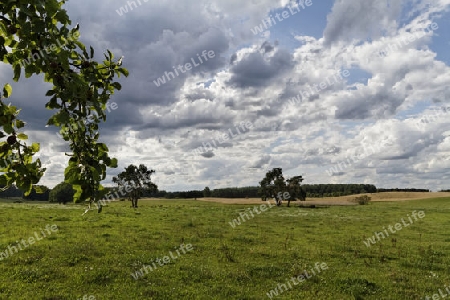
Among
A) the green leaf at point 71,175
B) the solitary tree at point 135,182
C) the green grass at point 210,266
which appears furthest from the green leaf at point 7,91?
the solitary tree at point 135,182

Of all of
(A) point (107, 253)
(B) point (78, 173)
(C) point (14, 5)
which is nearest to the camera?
(C) point (14, 5)

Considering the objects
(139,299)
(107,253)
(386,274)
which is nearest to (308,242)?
(386,274)

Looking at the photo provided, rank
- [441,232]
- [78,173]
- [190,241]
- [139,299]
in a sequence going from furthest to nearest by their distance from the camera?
1. [441,232]
2. [190,241]
3. [139,299]
4. [78,173]

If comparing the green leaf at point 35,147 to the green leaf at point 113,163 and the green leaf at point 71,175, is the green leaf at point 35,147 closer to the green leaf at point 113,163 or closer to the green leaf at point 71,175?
the green leaf at point 71,175

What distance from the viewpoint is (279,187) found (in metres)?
92.9

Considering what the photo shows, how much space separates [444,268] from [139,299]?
16934 millimetres

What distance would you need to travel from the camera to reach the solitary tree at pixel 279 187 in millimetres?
91850

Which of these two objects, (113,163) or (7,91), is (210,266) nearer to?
(113,163)

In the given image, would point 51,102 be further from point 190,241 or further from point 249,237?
point 249,237

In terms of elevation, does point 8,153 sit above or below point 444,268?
above

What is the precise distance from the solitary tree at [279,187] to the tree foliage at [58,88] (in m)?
89.4

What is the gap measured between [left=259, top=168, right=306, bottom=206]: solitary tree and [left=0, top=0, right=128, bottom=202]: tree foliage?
89445 millimetres

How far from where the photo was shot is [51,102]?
3.84 meters

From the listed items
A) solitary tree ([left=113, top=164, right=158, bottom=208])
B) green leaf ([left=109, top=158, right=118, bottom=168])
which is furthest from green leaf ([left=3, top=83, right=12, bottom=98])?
solitary tree ([left=113, top=164, right=158, bottom=208])
